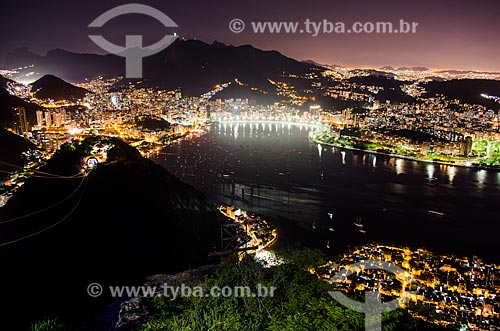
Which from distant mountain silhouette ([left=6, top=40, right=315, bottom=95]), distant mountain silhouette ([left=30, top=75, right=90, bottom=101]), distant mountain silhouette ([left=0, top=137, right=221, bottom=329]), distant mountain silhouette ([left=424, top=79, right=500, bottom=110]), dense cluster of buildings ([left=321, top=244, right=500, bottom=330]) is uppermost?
Answer: distant mountain silhouette ([left=6, top=40, right=315, bottom=95])

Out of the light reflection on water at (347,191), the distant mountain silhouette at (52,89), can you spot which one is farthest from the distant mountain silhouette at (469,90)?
the distant mountain silhouette at (52,89)

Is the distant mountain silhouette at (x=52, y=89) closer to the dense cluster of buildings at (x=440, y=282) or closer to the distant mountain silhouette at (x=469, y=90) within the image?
the dense cluster of buildings at (x=440, y=282)

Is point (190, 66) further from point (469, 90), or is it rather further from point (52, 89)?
point (469, 90)

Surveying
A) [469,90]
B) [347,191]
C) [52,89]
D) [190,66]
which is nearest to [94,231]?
[347,191]

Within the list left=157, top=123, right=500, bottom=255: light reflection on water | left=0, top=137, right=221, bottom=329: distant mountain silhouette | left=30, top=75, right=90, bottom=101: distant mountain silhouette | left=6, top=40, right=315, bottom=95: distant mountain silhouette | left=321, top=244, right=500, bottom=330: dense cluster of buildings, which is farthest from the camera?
left=6, top=40, right=315, bottom=95: distant mountain silhouette

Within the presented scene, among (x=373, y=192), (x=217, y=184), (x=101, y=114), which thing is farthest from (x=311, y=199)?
(x=101, y=114)

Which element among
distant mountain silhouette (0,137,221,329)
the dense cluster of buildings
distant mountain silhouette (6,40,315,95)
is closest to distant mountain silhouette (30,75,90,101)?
distant mountain silhouette (6,40,315,95)

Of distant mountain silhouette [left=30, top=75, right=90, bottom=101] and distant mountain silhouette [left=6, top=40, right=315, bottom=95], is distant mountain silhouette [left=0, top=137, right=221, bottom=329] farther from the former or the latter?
distant mountain silhouette [left=6, top=40, right=315, bottom=95]

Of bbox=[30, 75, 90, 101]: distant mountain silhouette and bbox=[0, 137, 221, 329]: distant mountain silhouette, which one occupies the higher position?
bbox=[30, 75, 90, 101]: distant mountain silhouette
